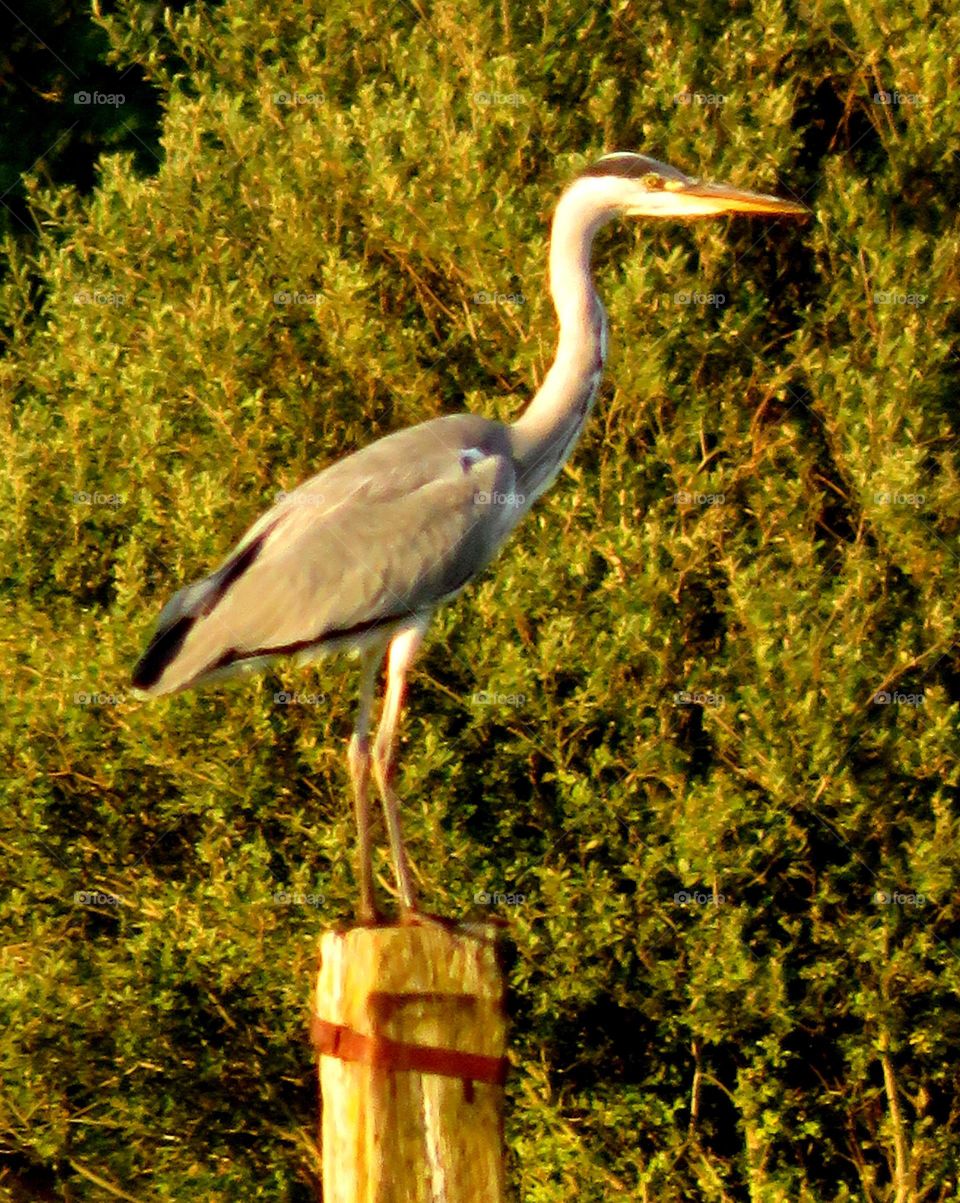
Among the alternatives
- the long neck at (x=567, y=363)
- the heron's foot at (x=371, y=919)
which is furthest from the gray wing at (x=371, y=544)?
the heron's foot at (x=371, y=919)

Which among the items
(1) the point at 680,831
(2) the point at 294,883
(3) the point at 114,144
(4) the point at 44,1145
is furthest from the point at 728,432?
(3) the point at 114,144

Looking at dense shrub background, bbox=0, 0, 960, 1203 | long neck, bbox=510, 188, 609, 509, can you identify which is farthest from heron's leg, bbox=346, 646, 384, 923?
dense shrub background, bbox=0, 0, 960, 1203

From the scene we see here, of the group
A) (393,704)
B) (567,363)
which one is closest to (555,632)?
(567,363)

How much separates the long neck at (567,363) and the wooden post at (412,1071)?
7.79ft

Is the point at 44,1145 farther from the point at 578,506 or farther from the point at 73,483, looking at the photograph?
the point at 578,506

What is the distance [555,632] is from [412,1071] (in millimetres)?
3083

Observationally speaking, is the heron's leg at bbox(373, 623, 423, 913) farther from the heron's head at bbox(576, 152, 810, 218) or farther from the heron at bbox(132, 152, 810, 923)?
the heron's head at bbox(576, 152, 810, 218)

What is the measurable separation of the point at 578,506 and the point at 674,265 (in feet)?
2.74

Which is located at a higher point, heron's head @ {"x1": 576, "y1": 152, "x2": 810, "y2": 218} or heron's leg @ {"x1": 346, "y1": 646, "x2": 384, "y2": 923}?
heron's head @ {"x1": 576, "y1": 152, "x2": 810, "y2": 218}

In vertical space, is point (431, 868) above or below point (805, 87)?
below

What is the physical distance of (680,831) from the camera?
21.2ft

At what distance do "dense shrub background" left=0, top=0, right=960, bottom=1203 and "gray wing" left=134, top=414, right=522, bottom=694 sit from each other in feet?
3.11

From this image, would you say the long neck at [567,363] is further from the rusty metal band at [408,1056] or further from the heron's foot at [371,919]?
the rusty metal band at [408,1056]

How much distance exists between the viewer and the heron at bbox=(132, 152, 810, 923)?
5.27m
